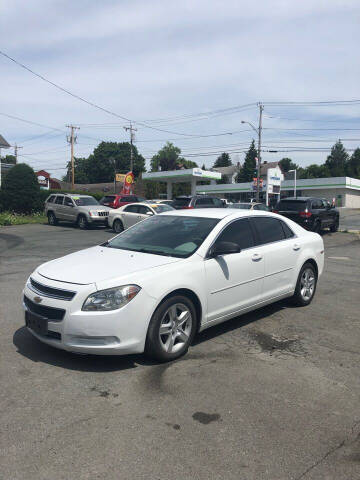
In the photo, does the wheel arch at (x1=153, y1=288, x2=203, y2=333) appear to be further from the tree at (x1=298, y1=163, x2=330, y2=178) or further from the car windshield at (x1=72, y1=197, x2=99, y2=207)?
the tree at (x1=298, y1=163, x2=330, y2=178)

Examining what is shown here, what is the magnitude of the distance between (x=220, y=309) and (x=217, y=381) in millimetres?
1144

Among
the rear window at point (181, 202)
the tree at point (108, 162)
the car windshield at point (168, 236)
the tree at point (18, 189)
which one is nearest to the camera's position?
the car windshield at point (168, 236)

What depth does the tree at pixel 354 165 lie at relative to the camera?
319 feet

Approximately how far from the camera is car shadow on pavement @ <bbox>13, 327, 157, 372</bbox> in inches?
167

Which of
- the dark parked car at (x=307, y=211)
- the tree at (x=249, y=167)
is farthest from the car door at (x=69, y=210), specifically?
the tree at (x=249, y=167)

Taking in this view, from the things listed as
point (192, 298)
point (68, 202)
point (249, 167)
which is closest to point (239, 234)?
point (192, 298)

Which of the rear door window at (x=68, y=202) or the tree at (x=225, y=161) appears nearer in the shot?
the rear door window at (x=68, y=202)

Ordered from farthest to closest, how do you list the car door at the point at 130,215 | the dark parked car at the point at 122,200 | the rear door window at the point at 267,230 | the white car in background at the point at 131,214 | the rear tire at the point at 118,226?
1. the dark parked car at the point at 122,200
2. the rear tire at the point at 118,226
3. the car door at the point at 130,215
4. the white car in background at the point at 131,214
5. the rear door window at the point at 267,230

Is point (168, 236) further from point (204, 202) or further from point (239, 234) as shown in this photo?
point (204, 202)

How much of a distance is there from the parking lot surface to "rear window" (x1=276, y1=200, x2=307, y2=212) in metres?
13.7

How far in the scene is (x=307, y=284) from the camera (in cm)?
675

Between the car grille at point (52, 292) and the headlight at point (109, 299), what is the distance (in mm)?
188

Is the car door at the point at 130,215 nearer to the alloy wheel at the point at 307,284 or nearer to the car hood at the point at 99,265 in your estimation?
the alloy wheel at the point at 307,284

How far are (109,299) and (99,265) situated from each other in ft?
2.15
